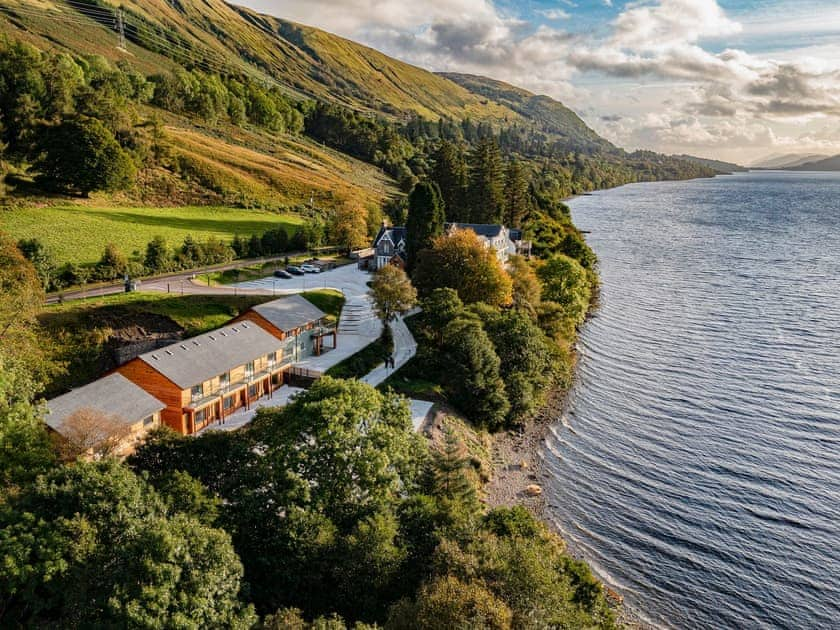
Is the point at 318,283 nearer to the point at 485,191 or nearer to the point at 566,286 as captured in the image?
the point at 566,286

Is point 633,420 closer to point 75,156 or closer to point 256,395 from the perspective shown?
point 256,395

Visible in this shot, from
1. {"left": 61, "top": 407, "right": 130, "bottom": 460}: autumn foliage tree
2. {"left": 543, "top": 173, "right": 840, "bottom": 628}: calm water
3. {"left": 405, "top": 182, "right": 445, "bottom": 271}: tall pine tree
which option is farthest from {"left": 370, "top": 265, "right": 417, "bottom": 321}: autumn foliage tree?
{"left": 61, "top": 407, "right": 130, "bottom": 460}: autumn foliage tree

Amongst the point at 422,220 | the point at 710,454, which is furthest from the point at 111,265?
the point at 710,454

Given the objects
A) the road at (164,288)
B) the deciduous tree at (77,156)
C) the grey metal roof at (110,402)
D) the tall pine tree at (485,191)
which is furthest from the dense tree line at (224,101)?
the grey metal roof at (110,402)

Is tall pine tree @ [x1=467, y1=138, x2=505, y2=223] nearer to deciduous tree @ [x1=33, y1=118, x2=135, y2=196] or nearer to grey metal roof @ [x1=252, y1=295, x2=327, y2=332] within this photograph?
grey metal roof @ [x1=252, y1=295, x2=327, y2=332]

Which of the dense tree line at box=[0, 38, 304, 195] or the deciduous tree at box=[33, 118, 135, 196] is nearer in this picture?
the deciduous tree at box=[33, 118, 135, 196]

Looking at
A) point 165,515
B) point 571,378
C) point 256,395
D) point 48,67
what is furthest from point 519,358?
point 48,67

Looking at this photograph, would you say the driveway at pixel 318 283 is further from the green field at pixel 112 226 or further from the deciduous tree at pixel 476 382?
the deciduous tree at pixel 476 382
